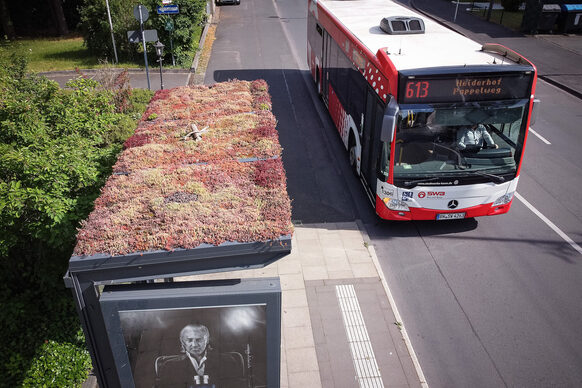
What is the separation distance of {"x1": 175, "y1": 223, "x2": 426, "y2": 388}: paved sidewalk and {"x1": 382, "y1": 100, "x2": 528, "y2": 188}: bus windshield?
77.3 inches

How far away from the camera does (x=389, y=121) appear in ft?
28.6

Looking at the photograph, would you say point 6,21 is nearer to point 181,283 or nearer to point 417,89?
point 417,89

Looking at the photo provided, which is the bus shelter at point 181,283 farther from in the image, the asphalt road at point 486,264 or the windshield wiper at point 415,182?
the windshield wiper at point 415,182

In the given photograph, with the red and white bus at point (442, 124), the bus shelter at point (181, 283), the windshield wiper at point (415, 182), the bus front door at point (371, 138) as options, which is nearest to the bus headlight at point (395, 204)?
the red and white bus at point (442, 124)

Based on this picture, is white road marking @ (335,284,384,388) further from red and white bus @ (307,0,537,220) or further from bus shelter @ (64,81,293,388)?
bus shelter @ (64,81,293,388)

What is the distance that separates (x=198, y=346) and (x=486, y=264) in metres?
6.81

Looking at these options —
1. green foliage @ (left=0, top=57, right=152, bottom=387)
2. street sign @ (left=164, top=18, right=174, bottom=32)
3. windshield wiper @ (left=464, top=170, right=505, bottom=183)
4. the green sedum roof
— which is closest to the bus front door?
windshield wiper @ (left=464, top=170, right=505, bottom=183)

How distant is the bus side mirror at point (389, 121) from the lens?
8.73 m

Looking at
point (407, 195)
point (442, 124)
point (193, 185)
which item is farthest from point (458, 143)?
point (193, 185)

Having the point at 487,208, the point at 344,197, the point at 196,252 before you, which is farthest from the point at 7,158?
the point at 487,208

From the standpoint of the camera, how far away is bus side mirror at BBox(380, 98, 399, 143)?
344 inches

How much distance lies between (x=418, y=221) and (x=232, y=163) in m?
6.25

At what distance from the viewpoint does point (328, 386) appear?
7078 millimetres

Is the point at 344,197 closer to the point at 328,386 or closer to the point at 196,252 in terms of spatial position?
the point at 328,386
